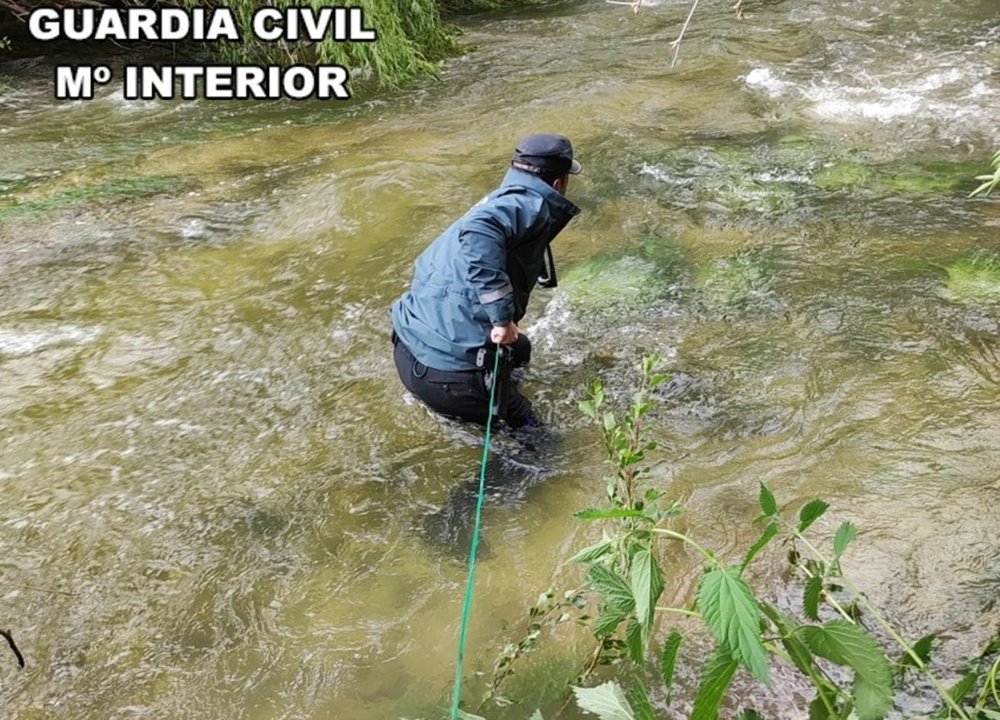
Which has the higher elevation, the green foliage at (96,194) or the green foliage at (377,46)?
the green foliage at (377,46)

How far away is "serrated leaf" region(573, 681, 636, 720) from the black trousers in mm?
2253

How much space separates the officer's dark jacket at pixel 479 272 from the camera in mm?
3516

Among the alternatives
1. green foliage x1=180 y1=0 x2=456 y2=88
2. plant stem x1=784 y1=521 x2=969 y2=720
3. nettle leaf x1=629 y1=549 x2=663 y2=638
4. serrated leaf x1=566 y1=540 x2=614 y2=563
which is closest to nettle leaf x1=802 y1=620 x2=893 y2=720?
plant stem x1=784 y1=521 x2=969 y2=720

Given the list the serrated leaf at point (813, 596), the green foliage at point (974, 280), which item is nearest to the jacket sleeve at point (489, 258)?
the serrated leaf at point (813, 596)

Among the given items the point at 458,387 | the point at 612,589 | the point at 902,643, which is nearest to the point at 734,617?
the point at 612,589

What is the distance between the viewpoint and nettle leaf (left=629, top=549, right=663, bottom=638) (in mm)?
1507

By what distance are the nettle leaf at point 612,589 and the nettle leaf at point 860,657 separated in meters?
0.35

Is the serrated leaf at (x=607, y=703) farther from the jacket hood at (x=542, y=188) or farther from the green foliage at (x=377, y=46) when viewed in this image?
the green foliage at (x=377, y=46)

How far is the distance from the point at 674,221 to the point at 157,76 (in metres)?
7.13

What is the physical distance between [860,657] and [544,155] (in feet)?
8.85

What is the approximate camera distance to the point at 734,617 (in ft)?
4.36

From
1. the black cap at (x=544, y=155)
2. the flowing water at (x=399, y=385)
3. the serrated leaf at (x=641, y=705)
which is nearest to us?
the serrated leaf at (x=641, y=705)

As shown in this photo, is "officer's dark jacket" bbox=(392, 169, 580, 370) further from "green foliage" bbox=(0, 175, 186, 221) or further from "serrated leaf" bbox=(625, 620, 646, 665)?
"green foliage" bbox=(0, 175, 186, 221)

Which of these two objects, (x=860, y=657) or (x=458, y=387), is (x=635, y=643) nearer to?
(x=860, y=657)
